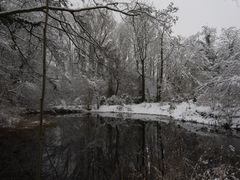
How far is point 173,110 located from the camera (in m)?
21.5

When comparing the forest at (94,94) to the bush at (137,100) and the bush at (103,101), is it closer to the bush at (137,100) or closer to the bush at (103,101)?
the bush at (137,100)

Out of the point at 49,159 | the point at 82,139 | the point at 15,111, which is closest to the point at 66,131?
the point at 82,139

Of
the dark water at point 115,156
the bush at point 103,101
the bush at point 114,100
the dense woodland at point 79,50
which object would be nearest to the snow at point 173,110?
the bush at point 114,100

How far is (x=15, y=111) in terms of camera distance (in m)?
9.77

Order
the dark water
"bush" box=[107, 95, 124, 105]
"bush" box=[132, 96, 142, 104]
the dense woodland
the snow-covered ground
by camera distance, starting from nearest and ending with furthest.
Answer: the dense woodland
the dark water
the snow-covered ground
"bush" box=[107, 95, 124, 105]
"bush" box=[132, 96, 142, 104]

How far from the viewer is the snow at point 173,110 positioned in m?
17.8

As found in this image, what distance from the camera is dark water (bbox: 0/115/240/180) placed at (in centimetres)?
606

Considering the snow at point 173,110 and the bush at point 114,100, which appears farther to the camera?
the bush at point 114,100

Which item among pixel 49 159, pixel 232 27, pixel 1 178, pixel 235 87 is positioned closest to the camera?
pixel 1 178

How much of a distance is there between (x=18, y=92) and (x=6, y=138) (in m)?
3.59

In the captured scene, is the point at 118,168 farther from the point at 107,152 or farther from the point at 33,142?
the point at 33,142

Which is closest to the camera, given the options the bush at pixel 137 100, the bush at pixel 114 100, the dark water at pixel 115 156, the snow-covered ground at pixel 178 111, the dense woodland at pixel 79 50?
the dense woodland at pixel 79 50

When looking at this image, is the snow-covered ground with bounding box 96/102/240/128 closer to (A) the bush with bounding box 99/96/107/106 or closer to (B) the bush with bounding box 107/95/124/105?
(B) the bush with bounding box 107/95/124/105

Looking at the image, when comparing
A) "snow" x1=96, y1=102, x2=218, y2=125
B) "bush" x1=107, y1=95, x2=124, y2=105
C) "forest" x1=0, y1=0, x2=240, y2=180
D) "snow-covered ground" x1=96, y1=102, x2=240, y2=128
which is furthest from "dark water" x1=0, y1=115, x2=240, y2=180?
"bush" x1=107, y1=95, x2=124, y2=105
